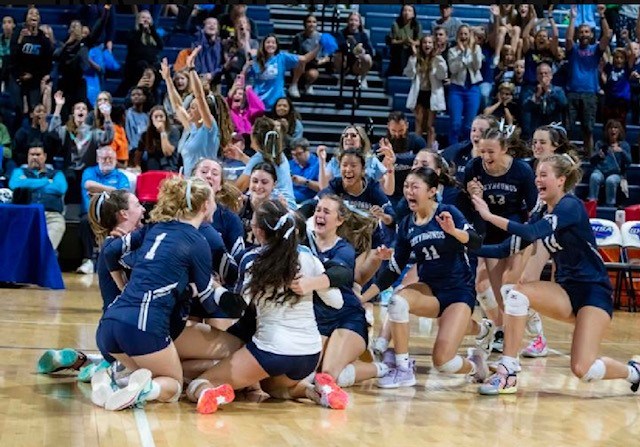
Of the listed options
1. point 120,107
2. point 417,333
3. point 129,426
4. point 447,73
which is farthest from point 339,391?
point 447,73

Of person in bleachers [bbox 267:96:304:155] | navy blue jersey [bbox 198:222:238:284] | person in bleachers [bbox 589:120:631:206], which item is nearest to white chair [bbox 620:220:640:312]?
person in bleachers [bbox 589:120:631:206]

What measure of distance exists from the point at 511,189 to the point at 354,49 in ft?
26.6

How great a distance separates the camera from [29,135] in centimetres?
1376

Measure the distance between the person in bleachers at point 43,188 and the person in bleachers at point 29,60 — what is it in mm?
2222

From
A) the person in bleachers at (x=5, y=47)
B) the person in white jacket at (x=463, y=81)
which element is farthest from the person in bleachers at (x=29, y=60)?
the person in white jacket at (x=463, y=81)

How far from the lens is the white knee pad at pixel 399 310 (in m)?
6.66

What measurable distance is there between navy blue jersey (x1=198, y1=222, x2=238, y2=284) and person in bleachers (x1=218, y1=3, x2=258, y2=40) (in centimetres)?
937

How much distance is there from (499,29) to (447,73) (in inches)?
50.4

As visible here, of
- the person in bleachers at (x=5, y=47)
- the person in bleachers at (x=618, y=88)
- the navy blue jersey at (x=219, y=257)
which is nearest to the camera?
the navy blue jersey at (x=219, y=257)

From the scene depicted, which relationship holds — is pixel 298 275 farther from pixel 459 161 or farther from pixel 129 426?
pixel 459 161

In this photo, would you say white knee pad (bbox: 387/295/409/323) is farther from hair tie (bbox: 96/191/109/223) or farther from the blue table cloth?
the blue table cloth

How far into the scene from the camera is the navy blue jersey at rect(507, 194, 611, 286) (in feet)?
21.9

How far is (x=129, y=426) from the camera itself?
525cm

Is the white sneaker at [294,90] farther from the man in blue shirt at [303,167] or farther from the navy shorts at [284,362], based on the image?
the navy shorts at [284,362]
